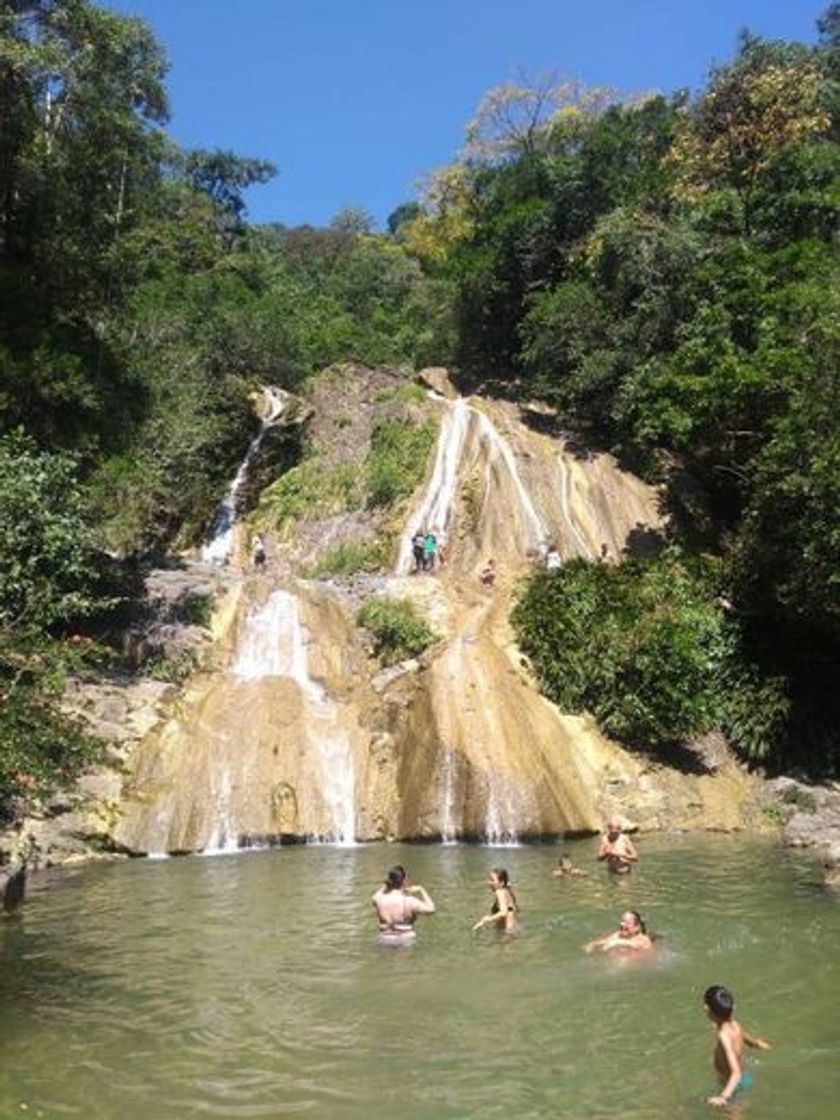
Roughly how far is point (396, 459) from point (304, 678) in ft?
45.5

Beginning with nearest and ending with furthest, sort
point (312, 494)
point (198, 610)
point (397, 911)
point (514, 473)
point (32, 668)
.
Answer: point (32, 668)
point (397, 911)
point (198, 610)
point (514, 473)
point (312, 494)

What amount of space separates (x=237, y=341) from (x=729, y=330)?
748 inches

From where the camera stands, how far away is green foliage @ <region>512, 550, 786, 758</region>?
971 inches

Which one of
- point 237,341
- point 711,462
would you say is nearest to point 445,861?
point 711,462

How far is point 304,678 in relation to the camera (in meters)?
25.9

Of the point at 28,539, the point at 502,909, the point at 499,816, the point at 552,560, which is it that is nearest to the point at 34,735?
the point at 28,539

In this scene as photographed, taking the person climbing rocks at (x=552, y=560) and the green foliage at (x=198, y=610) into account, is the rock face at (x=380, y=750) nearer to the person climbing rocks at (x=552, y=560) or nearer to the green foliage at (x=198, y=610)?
the green foliage at (x=198, y=610)

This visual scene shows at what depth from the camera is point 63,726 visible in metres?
11.8

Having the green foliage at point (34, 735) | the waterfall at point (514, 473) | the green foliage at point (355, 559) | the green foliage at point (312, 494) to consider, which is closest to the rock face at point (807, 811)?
the waterfall at point (514, 473)

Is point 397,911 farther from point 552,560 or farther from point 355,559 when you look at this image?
point 355,559

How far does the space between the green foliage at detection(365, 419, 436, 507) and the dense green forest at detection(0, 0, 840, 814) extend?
16.6 feet

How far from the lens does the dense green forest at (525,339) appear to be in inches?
917

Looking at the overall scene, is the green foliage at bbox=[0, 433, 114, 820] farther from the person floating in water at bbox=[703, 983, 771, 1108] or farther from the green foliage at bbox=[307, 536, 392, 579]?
the green foliage at bbox=[307, 536, 392, 579]

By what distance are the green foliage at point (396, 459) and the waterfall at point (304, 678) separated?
31.1 feet
